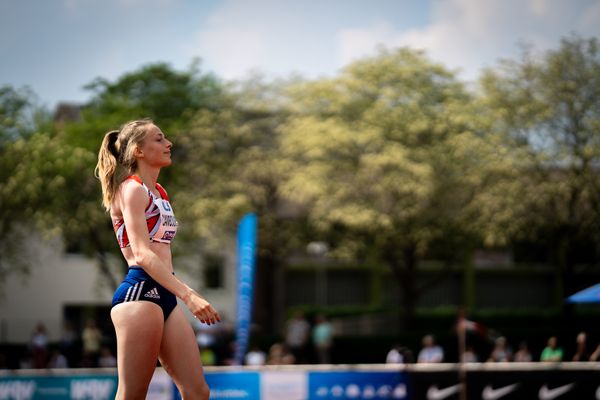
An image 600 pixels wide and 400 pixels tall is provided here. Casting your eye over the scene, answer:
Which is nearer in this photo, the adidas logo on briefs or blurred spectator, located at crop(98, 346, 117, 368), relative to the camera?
the adidas logo on briefs

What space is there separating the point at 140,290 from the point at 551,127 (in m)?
29.1

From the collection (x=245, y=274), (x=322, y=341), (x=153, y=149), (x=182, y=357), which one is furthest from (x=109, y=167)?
(x=322, y=341)

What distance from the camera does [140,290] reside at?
16.6 feet

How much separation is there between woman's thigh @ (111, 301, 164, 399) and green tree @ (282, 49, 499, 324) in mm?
27869

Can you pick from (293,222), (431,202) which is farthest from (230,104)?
(431,202)

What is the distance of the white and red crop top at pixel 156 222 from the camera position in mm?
5199

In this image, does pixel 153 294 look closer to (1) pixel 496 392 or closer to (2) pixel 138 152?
(2) pixel 138 152

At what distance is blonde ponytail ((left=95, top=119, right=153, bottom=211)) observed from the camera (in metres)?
5.34

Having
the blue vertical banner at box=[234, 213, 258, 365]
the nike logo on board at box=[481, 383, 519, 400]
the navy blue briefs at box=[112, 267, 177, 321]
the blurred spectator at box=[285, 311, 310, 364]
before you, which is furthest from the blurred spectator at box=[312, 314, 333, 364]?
the navy blue briefs at box=[112, 267, 177, 321]

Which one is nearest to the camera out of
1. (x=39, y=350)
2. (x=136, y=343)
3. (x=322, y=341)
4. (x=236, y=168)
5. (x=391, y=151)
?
(x=136, y=343)

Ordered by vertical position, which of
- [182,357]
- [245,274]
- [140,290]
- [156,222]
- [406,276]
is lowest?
[182,357]

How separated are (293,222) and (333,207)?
4.22 meters

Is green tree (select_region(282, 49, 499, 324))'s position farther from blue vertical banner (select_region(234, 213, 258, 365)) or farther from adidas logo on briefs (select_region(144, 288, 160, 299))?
adidas logo on briefs (select_region(144, 288, 160, 299))

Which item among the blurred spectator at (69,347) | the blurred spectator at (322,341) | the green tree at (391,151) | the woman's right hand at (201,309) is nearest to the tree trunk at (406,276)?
the green tree at (391,151)
